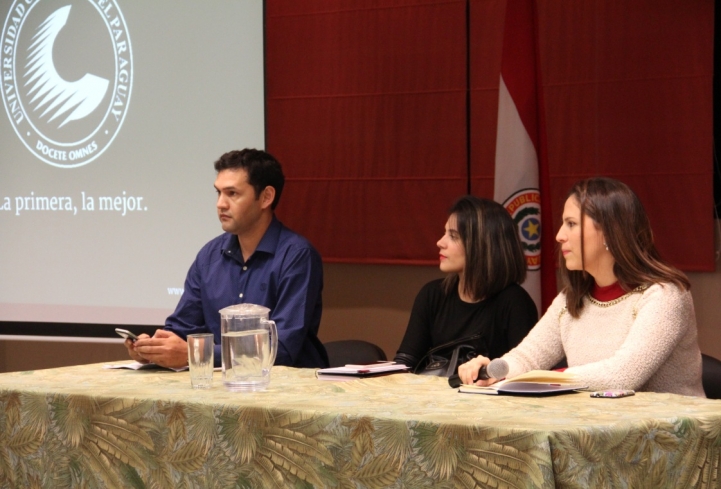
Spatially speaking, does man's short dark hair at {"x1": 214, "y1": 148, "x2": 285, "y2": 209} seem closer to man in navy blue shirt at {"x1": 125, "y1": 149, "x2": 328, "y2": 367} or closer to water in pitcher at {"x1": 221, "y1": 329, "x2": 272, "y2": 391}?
man in navy blue shirt at {"x1": 125, "y1": 149, "x2": 328, "y2": 367}

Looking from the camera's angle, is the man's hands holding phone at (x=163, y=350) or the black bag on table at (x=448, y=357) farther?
the black bag on table at (x=448, y=357)

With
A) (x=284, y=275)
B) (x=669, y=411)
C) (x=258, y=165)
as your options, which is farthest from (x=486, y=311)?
(x=669, y=411)

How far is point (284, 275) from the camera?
2.98m

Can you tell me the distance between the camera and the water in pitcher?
6.78ft

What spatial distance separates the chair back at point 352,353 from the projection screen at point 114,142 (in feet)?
2.67

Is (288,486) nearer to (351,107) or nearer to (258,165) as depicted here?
(258,165)

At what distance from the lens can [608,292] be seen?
2.35 m

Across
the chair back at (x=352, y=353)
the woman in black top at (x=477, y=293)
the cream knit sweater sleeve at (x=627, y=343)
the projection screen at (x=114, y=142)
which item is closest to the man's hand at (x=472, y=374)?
the cream knit sweater sleeve at (x=627, y=343)

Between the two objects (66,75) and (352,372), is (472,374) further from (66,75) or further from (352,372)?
(66,75)

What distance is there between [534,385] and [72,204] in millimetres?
2876

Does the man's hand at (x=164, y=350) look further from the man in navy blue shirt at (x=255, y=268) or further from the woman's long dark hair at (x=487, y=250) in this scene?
the woman's long dark hair at (x=487, y=250)

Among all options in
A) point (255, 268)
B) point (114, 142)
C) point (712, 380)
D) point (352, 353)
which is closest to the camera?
point (712, 380)

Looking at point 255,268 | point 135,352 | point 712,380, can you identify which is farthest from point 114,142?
point 712,380

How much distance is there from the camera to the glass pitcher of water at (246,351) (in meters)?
2.07
